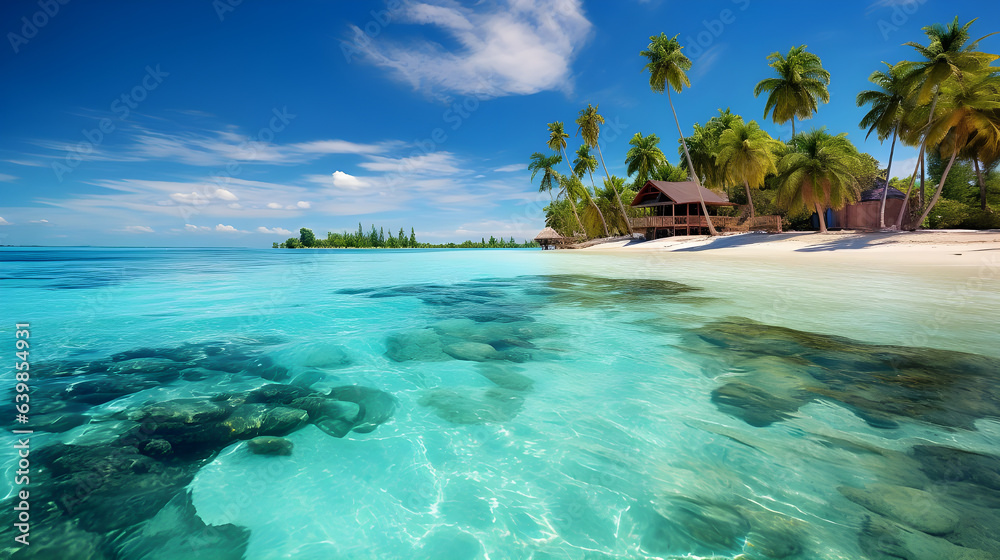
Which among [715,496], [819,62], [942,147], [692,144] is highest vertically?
[819,62]

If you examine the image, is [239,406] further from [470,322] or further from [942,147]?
[942,147]

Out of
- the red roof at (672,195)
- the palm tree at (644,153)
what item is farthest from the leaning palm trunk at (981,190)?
the palm tree at (644,153)

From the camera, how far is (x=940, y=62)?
20.3 m

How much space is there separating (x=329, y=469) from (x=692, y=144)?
162 feet

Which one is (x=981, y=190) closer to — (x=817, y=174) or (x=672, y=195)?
(x=817, y=174)

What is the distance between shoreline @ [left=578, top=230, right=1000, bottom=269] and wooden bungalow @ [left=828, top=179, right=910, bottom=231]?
8.68 metres

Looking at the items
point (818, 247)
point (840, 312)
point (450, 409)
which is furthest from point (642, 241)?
point (450, 409)

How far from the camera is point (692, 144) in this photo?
43.8 meters

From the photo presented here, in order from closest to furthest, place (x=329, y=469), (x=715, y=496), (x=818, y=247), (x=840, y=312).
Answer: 1. (x=715, y=496)
2. (x=329, y=469)
3. (x=840, y=312)
4. (x=818, y=247)

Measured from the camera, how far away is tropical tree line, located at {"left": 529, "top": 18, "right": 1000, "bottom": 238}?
2089 cm

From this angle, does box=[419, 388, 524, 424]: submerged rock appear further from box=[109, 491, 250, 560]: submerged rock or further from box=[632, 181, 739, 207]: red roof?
box=[632, 181, 739, 207]: red roof

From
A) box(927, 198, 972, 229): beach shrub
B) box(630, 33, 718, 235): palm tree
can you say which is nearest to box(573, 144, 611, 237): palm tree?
box(630, 33, 718, 235): palm tree

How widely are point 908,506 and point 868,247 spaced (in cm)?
2523

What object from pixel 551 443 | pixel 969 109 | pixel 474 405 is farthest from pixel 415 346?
pixel 969 109
